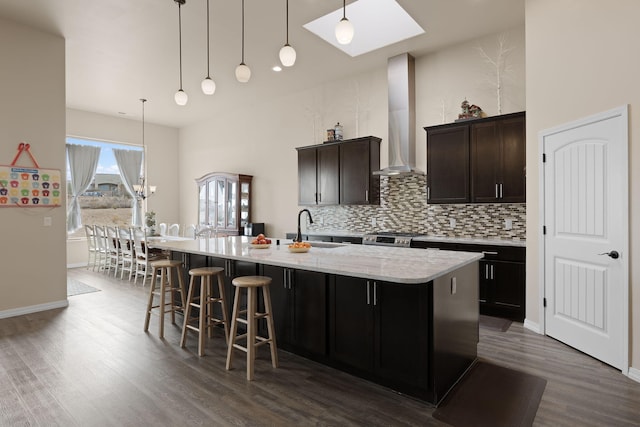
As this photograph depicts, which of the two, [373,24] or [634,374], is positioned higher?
[373,24]

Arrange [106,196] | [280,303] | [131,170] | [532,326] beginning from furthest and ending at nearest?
1. [131,170]
2. [106,196]
3. [532,326]
4. [280,303]

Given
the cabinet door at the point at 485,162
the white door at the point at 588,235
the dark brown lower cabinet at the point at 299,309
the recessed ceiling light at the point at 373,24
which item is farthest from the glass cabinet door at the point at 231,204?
the white door at the point at 588,235

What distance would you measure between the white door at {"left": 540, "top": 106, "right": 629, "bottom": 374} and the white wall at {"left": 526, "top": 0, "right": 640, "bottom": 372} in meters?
0.07

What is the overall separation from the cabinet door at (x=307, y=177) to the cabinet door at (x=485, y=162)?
103 inches

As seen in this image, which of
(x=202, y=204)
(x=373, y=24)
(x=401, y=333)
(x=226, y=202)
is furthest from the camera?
(x=202, y=204)

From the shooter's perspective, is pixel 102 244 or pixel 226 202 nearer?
pixel 102 244

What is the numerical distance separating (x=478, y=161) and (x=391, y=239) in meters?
1.48

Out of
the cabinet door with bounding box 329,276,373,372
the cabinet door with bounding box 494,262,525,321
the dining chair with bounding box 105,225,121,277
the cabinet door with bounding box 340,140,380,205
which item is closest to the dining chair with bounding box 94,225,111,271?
the dining chair with bounding box 105,225,121,277

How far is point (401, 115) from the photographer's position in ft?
17.4

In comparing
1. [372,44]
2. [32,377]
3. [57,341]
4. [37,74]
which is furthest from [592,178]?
[37,74]

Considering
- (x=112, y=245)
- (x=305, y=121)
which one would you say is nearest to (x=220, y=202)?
(x=112, y=245)

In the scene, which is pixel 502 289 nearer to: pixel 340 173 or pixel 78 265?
pixel 340 173

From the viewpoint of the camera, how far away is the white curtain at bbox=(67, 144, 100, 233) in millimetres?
7906

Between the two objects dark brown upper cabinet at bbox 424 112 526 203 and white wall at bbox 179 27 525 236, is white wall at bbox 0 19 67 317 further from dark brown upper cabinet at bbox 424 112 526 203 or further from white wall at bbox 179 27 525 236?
dark brown upper cabinet at bbox 424 112 526 203
